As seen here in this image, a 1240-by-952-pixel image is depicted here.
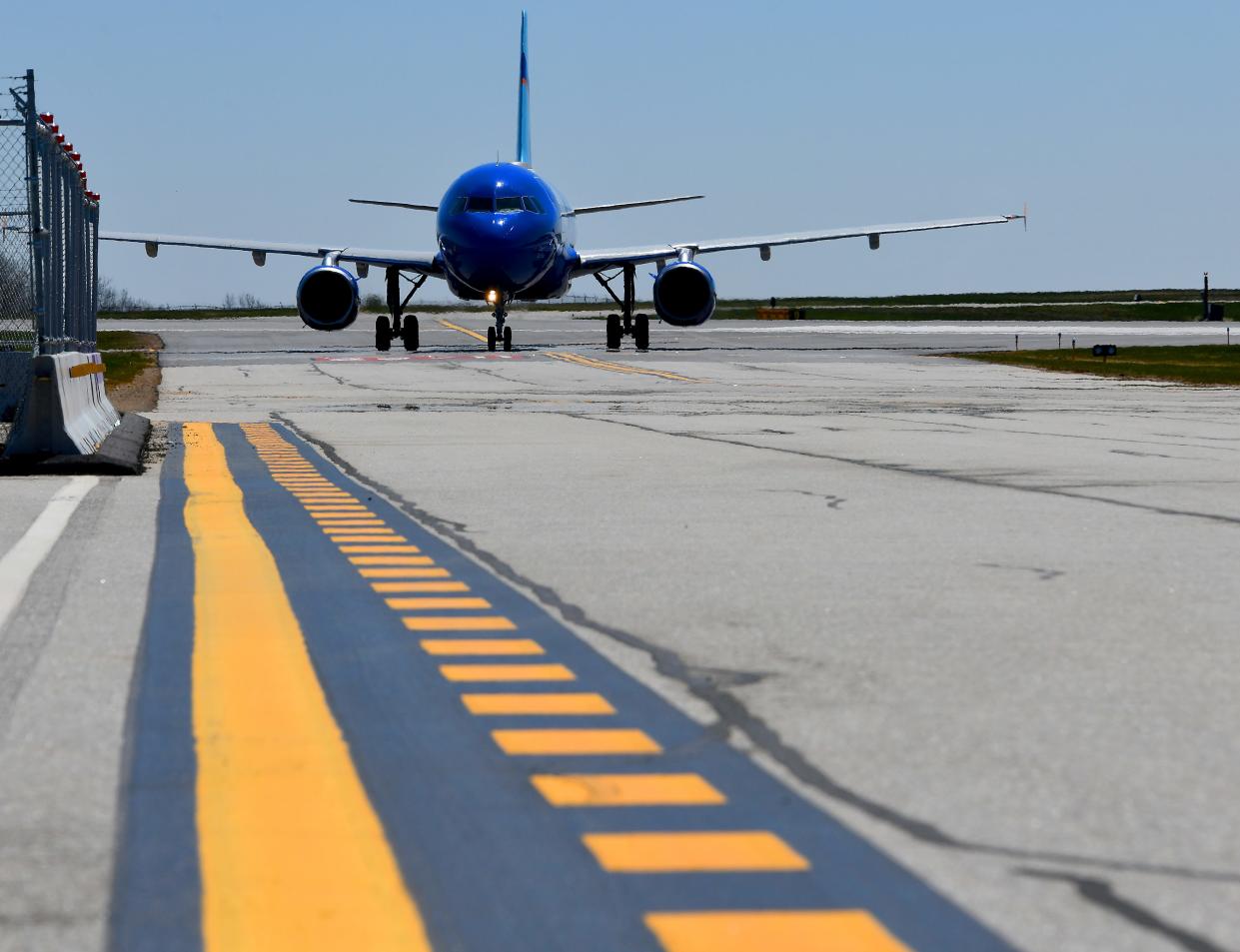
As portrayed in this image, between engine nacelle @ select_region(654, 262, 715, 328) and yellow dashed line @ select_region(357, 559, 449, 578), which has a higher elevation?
engine nacelle @ select_region(654, 262, 715, 328)

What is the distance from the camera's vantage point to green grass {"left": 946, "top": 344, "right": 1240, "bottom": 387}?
33.2 m

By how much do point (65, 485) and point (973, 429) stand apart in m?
9.62

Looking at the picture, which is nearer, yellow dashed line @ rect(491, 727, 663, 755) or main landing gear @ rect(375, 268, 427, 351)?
yellow dashed line @ rect(491, 727, 663, 755)

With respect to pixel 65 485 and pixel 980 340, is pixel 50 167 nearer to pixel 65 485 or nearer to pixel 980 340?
pixel 65 485

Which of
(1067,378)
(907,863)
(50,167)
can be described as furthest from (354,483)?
(1067,378)

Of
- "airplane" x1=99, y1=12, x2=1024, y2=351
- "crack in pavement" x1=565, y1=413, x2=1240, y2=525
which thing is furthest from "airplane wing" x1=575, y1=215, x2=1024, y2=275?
"crack in pavement" x1=565, y1=413, x2=1240, y2=525

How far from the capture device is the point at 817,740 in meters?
5.42

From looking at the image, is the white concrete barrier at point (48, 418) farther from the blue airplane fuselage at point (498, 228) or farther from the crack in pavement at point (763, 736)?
the blue airplane fuselage at point (498, 228)

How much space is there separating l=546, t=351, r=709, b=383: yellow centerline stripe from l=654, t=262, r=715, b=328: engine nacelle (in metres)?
2.21

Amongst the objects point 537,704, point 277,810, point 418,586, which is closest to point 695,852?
point 277,810

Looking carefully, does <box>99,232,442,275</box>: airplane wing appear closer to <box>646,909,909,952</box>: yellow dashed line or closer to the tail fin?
the tail fin

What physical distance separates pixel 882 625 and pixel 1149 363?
34032 millimetres

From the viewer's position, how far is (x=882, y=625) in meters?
7.41

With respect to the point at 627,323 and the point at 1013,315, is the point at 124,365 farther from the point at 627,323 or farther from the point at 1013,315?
the point at 1013,315
